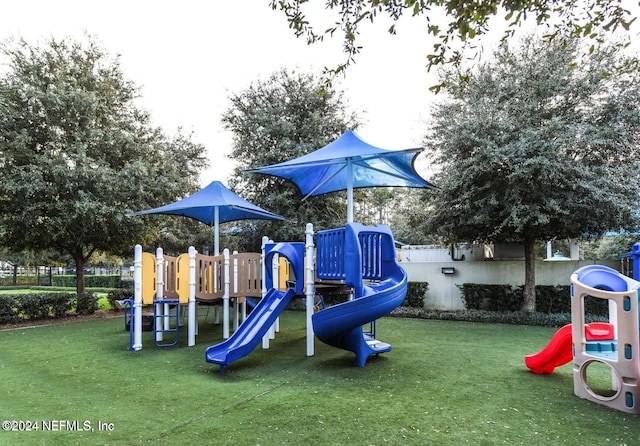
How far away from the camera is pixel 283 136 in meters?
13.7

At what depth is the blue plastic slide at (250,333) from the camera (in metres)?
5.93

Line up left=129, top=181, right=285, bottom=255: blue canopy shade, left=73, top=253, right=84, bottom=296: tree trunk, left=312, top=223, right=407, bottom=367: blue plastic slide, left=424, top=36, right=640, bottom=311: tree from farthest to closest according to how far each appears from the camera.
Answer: left=73, top=253, right=84, bottom=296: tree trunk → left=424, top=36, right=640, bottom=311: tree → left=129, top=181, right=285, bottom=255: blue canopy shade → left=312, top=223, right=407, bottom=367: blue plastic slide

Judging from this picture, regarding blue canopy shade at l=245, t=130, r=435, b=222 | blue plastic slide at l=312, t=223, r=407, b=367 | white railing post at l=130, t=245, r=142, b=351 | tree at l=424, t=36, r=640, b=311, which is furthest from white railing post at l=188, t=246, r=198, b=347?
tree at l=424, t=36, r=640, b=311

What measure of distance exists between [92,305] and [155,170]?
14.4ft

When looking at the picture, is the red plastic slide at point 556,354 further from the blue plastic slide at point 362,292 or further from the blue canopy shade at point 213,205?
the blue canopy shade at point 213,205

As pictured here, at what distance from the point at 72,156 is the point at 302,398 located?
9.77 metres

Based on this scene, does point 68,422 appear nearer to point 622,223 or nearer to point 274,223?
point 274,223

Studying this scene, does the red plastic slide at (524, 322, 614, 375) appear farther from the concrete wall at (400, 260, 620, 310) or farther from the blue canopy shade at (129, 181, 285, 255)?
the concrete wall at (400, 260, 620, 310)

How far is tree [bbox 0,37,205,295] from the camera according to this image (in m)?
10.7

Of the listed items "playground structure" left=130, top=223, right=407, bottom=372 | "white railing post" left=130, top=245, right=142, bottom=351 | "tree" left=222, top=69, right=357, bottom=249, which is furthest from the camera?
"tree" left=222, top=69, right=357, bottom=249

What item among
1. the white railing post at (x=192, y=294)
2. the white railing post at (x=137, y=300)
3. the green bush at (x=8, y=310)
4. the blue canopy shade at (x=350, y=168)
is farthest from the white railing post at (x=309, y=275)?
the green bush at (x=8, y=310)

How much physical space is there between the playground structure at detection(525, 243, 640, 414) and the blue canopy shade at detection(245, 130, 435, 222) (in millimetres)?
2805

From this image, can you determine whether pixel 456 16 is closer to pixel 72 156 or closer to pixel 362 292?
pixel 362 292

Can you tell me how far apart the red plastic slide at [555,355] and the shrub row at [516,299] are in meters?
5.68
